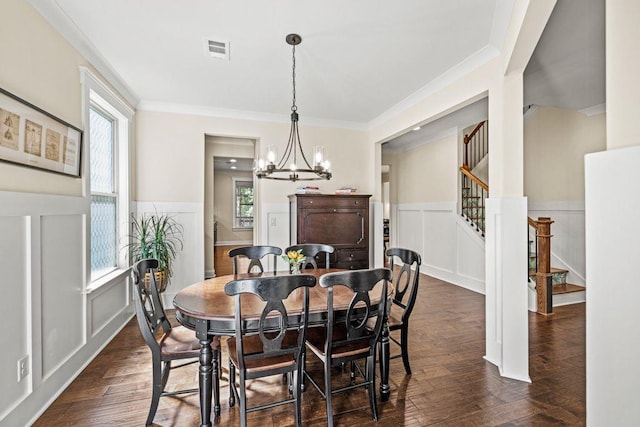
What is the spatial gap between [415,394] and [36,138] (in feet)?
10.1

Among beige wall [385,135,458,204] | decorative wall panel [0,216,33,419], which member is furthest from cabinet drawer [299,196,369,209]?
decorative wall panel [0,216,33,419]

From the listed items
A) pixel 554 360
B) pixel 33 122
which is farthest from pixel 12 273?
pixel 554 360

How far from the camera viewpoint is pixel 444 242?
18.2 ft

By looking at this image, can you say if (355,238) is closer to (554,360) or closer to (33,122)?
(554,360)

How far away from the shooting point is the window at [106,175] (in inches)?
112

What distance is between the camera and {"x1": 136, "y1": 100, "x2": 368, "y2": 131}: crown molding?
3998 mm

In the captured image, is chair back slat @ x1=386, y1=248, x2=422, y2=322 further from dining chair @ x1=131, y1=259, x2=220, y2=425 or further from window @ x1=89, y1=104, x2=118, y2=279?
window @ x1=89, y1=104, x2=118, y2=279

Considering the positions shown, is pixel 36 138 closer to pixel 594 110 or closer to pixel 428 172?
pixel 428 172

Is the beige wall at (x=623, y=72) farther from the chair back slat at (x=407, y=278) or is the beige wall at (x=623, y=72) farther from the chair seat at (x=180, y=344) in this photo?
the chair seat at (x=180, y=344)

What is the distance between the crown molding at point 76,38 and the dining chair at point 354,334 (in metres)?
2.57

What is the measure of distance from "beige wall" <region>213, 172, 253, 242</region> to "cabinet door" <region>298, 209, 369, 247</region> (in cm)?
582

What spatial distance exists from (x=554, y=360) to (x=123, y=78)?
16.2ft

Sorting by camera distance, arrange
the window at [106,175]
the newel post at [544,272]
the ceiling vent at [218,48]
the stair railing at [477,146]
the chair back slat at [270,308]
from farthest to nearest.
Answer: the stair railing at [477,146] → the newel post at [544,272] → the window at [106,175] → the ceiling vent at [218,48] → the chair back slat at [270,308]

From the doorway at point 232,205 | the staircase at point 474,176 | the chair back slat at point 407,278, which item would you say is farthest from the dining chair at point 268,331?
the doorway at point 232,205
